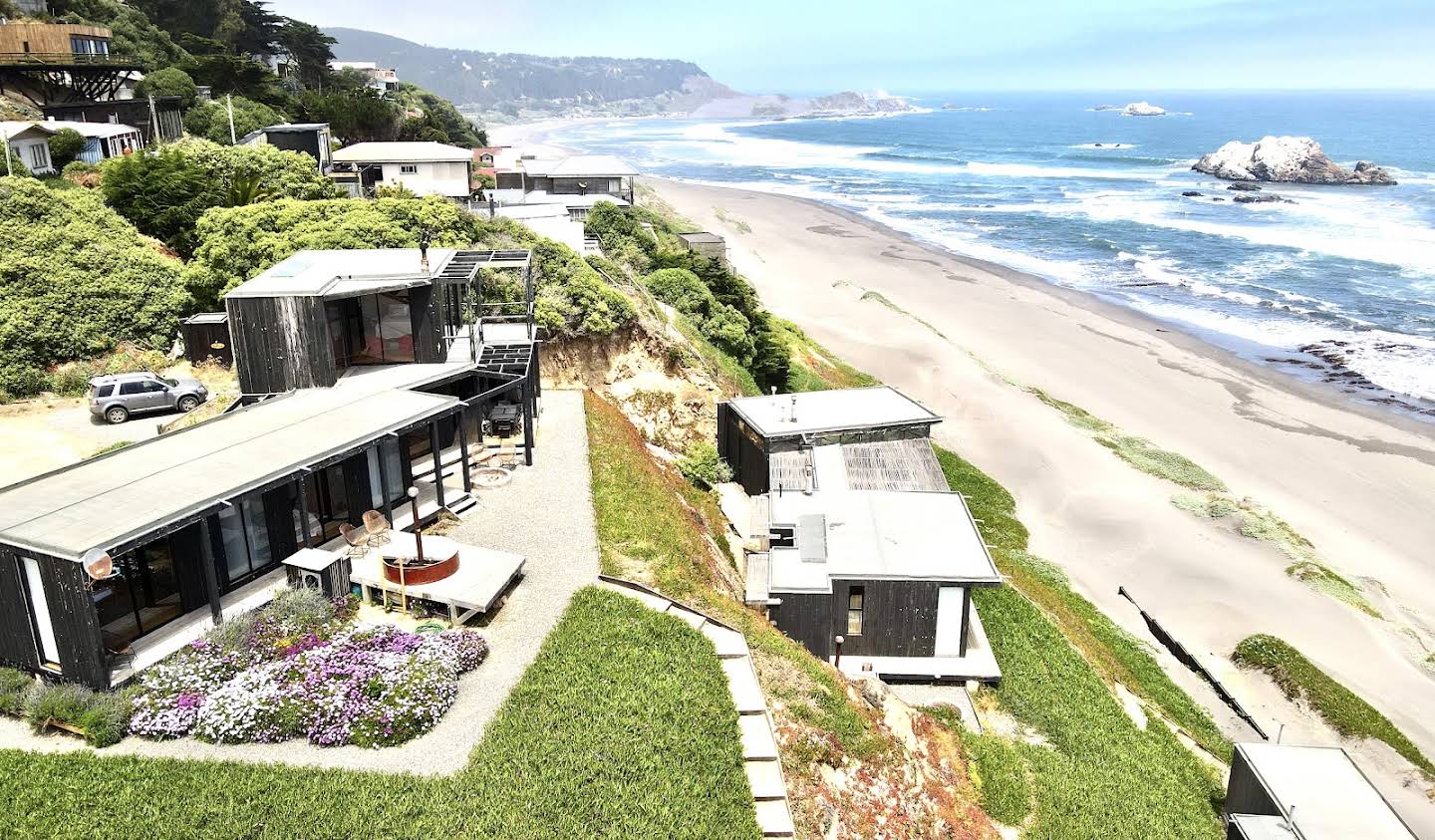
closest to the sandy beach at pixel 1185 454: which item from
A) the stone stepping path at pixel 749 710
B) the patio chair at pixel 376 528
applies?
the stone stepping path at pixel 749 710

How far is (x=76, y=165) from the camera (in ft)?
124

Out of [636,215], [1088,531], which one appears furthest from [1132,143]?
[1088,531]

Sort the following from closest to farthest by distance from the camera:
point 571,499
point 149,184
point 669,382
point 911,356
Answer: point 571,499, point 669,382, point 149,184, point 911,356

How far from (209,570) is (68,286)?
63.3ft

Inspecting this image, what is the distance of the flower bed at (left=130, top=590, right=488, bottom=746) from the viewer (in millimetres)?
11625

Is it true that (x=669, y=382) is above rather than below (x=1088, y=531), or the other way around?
above

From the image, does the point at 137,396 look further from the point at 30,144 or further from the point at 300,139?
the point at 300,139

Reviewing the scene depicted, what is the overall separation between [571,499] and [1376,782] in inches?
750

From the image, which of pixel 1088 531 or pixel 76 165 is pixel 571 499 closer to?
pixel 1088 531

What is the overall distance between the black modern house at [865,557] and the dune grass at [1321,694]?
28.0 feet

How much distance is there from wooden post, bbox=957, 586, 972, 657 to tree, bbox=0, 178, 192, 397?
2513cm

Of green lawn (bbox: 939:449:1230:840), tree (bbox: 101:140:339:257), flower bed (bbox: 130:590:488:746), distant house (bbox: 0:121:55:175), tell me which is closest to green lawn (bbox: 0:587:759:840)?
flower bed (bbox: 130:590:488:746)

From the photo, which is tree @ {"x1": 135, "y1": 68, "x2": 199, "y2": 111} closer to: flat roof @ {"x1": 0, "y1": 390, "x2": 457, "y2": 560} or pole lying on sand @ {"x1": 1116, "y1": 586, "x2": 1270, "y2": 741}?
flat roof @ {"x1": 0, "y1": 390, "x2": 457, "y2": 560}

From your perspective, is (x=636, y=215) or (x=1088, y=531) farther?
(x=636, y=215)
